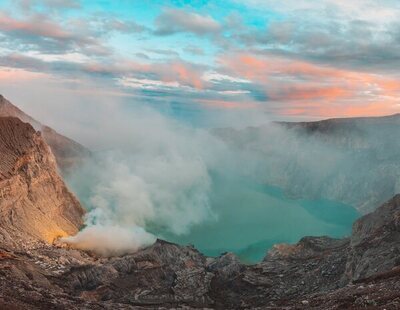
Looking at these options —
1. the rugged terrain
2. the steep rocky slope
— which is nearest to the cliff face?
the rugged terrain

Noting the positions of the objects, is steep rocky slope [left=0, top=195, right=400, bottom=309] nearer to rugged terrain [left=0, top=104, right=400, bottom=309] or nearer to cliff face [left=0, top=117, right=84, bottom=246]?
rugged terrain [left=0, top=104, right=400, bottom=309]

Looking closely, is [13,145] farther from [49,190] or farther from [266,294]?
[266,294]

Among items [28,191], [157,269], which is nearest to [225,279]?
[157,269]

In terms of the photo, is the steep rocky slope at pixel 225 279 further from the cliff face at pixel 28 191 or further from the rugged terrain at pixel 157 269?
the cliff face at pixel 28 191

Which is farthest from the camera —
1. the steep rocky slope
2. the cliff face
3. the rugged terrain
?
the cliff face

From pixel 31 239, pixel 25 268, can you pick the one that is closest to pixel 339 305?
pixel 25 268

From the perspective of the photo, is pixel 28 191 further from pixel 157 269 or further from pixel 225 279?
pixel 225 279
